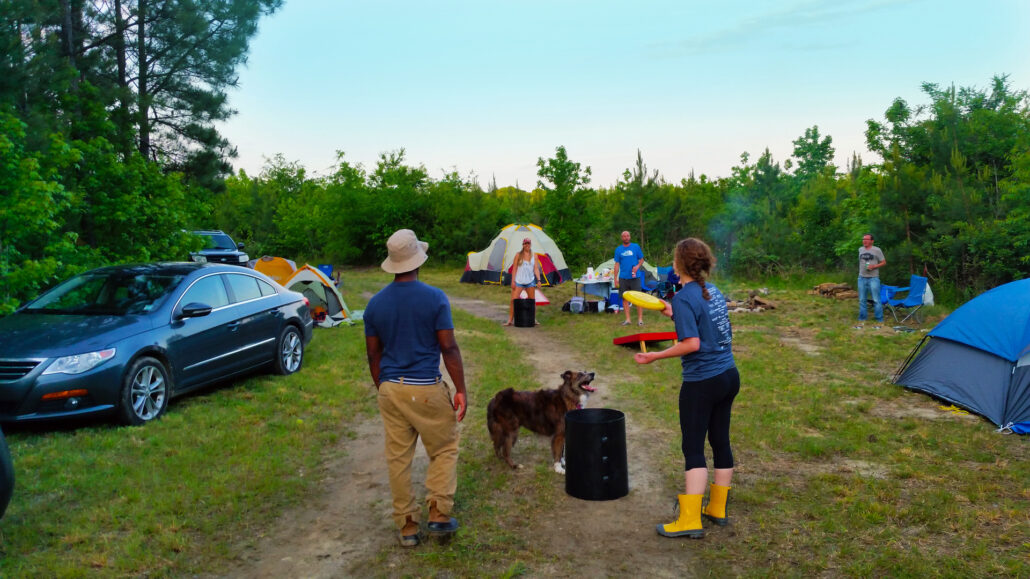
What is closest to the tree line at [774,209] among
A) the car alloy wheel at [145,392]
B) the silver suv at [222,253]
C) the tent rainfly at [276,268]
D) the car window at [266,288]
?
the silver suv at [222,253]

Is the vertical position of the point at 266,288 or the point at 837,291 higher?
the point at 266,288

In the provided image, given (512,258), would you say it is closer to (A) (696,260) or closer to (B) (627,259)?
(B) (627,259)

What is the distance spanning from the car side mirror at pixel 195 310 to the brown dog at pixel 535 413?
138 inches

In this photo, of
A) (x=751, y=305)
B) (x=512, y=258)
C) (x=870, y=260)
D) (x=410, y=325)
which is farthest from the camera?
(x=512, y=258)

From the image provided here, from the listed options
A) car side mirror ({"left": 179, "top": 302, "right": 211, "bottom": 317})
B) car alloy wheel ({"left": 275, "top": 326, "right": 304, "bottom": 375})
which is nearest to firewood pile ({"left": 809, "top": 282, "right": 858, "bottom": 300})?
car alloy wheel ({"left": 275, "top": 326, "right": 304, "bottom": 375})

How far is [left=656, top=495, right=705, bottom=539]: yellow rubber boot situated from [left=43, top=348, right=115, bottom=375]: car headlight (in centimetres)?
502

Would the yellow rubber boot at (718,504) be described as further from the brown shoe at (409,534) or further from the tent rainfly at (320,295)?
the tent rainfly at (320,295)

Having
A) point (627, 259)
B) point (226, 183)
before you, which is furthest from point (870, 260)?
point (226, 183)

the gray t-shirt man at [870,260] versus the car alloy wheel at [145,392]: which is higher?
the gray t-shirt man at [870,260]

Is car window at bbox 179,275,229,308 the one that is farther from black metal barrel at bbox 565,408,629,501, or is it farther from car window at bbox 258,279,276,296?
black metal barrel at bbox 565,408,629,501

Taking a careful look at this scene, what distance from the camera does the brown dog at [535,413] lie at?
5.24m

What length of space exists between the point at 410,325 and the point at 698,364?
1.77 meters

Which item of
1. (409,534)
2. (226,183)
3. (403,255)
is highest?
(226,183)

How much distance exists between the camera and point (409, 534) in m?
4.11
